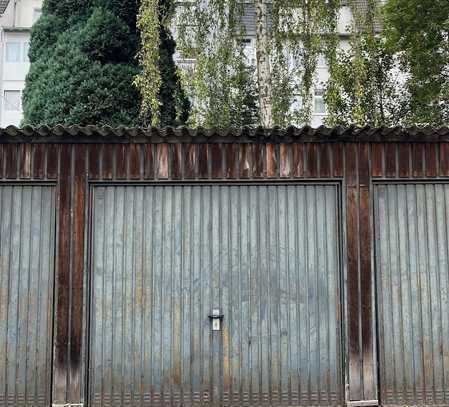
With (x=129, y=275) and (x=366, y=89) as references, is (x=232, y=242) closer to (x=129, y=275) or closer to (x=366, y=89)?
(x=129, y=275)

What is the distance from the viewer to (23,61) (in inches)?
1111

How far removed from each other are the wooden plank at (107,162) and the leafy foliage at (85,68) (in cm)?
589

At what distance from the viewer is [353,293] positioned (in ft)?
19.7

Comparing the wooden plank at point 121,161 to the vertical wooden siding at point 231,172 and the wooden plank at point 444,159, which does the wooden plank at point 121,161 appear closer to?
the vertical wooden siding at point 231,172

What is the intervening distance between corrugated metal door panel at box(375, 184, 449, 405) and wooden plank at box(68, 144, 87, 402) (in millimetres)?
3278

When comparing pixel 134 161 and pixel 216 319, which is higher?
pixel 134 161

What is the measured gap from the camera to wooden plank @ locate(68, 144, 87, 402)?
230 inches

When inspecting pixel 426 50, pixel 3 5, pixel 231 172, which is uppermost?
pixel 3 5

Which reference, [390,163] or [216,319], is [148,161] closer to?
[216,319]

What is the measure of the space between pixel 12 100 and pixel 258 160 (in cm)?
2506

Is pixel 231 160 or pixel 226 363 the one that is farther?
pixel 231 160

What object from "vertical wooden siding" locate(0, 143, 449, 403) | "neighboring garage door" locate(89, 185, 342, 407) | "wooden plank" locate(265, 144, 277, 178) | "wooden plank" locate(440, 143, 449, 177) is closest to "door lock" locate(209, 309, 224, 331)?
"neighboring garage door" locate(89, 185, 342, 407)

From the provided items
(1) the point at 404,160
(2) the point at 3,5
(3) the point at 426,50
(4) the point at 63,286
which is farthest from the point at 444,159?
(2) the point at 3,5

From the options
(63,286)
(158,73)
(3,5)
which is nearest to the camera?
(63,286)
